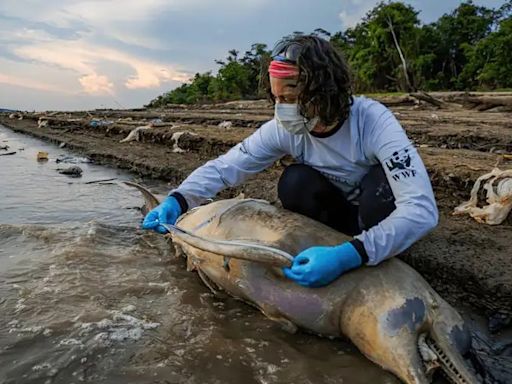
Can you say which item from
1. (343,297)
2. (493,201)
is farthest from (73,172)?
(343,297)

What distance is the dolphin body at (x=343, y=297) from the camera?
2.07 meters

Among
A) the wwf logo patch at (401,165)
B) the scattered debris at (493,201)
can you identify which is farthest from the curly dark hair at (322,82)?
the scattered debris at (493,201)

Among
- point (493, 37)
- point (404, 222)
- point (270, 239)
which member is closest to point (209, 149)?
point (270, 239)

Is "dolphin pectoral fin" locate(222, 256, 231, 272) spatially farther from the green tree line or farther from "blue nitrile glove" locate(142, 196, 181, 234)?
the green tree line

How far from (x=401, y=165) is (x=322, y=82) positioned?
56cm

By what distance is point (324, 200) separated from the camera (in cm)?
293

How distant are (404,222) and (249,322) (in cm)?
100

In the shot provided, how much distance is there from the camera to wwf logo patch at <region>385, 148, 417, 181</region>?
2320 millimetres

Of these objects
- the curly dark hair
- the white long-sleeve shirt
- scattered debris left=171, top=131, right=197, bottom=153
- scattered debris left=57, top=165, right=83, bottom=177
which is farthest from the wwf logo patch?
scattered debris left=171, top=131, right=197, bottom=153

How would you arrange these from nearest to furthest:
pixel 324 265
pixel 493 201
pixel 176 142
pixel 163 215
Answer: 1. pixel 324 265
2. pixel 163 215
3. pixel 493 201
4. pixel 176 142

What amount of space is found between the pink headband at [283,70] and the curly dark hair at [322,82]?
34 mm

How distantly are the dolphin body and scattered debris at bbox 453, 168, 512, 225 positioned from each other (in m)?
1.48

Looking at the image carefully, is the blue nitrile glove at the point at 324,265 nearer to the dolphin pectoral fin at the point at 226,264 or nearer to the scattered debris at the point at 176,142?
the dolphin pectoral fin at the point at 226,264

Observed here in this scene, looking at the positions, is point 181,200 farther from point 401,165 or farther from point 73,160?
point 73,160
